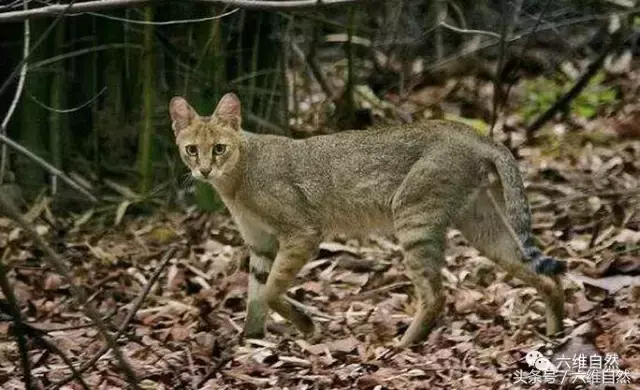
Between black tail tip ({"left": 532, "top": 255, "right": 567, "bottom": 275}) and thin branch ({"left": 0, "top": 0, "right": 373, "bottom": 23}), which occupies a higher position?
thin branch ({"left": 0, "top": 0, "right": 373, "bottom": 23})

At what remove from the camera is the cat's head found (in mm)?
7480

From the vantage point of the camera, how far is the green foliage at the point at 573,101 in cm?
1223

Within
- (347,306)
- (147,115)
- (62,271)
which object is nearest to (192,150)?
(347,306)

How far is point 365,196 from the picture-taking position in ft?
24.9

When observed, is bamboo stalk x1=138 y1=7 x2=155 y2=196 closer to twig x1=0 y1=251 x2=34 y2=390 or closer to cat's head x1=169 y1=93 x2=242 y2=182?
cat's head x1=169 y1=93 x2=242 y2=182

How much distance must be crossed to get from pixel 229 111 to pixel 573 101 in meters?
5.44

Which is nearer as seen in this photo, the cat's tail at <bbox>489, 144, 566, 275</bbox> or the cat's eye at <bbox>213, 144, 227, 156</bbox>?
the cat's tail at <bbox>489, 144, 566, 275</bbox>

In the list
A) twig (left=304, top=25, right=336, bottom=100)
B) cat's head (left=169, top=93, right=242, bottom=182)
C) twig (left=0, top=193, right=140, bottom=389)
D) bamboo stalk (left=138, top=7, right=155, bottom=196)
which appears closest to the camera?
twig (left=0, top=193, right=140, bottom=389)

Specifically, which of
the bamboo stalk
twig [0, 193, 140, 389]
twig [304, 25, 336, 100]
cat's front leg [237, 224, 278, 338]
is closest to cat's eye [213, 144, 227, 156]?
cat's front leg [237, 224, 278, 338]

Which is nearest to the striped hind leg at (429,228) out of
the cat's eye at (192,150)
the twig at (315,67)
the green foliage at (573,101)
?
the cat's eye at (192,150)

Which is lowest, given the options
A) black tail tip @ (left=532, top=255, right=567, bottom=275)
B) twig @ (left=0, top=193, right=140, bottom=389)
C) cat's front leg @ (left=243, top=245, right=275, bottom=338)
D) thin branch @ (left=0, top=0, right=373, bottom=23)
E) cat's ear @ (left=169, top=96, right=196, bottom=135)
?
cat's front leg @ (left=243, top=245, right=275, bottom=338)

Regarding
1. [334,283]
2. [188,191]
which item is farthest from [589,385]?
[188,191]

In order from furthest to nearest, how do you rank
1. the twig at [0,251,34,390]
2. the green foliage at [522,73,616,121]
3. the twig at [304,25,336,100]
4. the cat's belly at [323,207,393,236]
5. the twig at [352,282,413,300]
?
the green foliage at [522,73,616,121], the twig at [304,25,336,100], the twig at [352,282,413,300], the cat's belly at [323,207,393,236], the twig at [0,251,34,390]

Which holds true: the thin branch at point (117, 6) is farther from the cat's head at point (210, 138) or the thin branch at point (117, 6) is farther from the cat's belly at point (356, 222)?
the cat's belly at point (356, 222)
